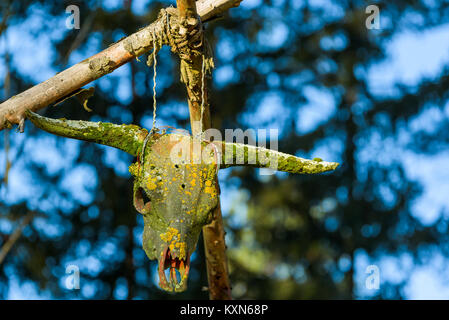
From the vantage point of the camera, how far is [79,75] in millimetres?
3068

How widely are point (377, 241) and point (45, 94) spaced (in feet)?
20.2

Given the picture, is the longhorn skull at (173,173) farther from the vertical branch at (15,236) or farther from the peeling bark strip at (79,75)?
the vertical branch at (15,236)

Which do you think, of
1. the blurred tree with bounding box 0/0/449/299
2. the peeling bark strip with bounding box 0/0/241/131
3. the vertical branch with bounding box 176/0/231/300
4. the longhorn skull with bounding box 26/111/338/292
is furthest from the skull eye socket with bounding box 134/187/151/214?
the blurred tree with bounding box 0/0/449/299

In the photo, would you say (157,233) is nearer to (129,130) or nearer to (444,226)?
(129,130)

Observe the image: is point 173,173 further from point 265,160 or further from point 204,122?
point 204,122

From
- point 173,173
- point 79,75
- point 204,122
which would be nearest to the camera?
point 173,173

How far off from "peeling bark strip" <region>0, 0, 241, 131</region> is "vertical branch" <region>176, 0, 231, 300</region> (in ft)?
0.69

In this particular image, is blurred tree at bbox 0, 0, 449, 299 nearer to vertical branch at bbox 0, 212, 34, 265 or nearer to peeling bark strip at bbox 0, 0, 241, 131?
vertical branch at bbox 0, 212, 34, 265

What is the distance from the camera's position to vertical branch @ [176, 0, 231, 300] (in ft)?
9.14

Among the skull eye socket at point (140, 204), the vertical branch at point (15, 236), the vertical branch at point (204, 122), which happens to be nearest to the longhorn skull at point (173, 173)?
the skull eye socket at point (140, 204)

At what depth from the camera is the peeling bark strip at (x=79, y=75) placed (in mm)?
2986

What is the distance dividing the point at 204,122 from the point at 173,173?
82 centimetres

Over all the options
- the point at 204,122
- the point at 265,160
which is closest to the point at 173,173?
the point at 265,160

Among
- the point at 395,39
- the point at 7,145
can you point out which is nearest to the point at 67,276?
the point at 7,145
